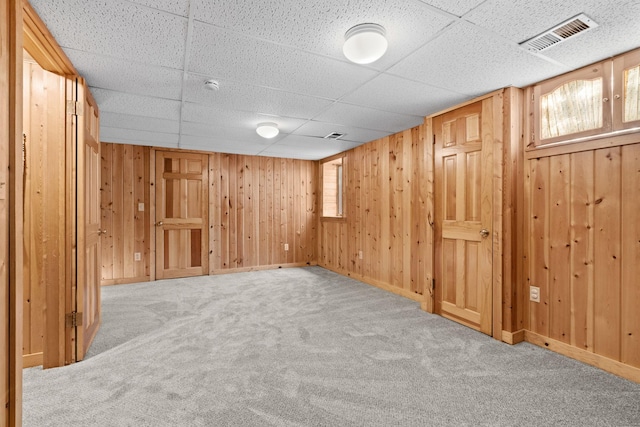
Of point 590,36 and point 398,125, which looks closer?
point 590,36

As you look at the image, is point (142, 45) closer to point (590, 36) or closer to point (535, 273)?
point (590, 36)

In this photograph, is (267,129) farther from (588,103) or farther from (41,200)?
(588,103)

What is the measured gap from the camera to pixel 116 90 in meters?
2.54

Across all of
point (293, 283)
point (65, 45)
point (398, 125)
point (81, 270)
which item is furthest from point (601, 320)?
point (65, 45)

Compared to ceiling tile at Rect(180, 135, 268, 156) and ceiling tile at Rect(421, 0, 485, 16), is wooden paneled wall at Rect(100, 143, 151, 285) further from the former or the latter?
ceiling tile at Rect(421, 0, 485, 16)

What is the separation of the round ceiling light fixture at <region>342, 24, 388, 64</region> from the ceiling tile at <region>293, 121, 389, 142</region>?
172cm

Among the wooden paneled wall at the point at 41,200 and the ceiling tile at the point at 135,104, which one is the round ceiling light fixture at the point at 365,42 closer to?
the ceiling tile at the point at 135,104

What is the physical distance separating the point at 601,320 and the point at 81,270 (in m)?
3.78

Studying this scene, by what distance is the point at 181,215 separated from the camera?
4980mm

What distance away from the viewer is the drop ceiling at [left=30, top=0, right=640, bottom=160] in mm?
1534

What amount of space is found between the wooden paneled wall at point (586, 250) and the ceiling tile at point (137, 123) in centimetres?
384

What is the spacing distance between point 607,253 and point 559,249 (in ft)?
0.96

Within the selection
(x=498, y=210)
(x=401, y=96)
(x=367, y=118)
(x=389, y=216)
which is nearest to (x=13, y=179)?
(x=401, y=96)

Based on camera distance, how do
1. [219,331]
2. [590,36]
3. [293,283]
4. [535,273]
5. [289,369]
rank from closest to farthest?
[590,36] → [289,369] → [535,273] → [219,331] → [293,283]
